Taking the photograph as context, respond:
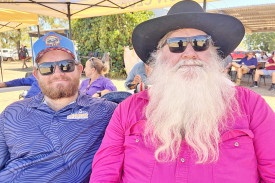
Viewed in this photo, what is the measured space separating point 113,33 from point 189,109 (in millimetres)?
9662

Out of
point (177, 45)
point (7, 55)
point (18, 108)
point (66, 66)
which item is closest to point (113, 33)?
point (66, 66)

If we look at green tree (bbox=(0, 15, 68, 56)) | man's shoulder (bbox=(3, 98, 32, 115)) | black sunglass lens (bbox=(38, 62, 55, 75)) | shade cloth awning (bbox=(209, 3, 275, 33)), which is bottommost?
man's shoulder (bbox=(3, 98, 32, 115))

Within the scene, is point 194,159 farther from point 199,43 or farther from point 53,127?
point 53,127

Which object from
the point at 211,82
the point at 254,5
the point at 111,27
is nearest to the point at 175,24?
the point at 211,82

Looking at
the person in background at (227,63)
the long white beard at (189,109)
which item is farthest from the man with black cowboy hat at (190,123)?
the person in background at (227,63)

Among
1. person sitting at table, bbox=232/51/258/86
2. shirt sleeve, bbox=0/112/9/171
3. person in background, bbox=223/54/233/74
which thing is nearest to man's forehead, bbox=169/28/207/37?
person in background, bbox=223/54/233/74

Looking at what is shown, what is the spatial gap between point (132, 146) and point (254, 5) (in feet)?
29.8

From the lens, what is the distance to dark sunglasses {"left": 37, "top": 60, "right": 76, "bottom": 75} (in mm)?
1935

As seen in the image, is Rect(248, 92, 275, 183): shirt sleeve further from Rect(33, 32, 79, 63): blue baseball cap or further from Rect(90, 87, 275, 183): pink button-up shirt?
Rect(33, 32, 79, 63): blue baseball cap

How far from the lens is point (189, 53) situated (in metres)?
1.68

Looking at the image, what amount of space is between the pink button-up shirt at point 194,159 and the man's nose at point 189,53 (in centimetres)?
42

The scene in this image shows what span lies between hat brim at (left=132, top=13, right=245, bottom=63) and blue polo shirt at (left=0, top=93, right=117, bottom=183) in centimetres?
87

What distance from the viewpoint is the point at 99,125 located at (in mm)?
1896

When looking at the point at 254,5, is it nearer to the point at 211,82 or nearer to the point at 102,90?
the point at 102,90
